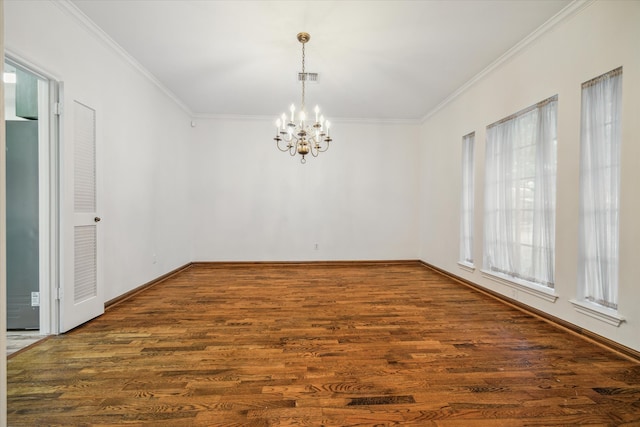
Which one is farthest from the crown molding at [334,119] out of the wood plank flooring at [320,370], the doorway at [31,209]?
the wood plank flooring at [320,370]

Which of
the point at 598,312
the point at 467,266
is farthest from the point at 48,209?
the point at 467,266

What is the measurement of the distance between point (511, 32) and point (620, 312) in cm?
299

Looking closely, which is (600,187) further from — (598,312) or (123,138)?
(123,138)

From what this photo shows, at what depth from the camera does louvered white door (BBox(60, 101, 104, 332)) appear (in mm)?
2660

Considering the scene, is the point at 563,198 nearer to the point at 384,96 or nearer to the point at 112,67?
the point at 384,96

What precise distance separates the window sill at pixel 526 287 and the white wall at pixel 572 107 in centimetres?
6

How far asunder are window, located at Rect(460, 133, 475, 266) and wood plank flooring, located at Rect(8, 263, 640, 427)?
4.20 feet

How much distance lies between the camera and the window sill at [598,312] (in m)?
2.29

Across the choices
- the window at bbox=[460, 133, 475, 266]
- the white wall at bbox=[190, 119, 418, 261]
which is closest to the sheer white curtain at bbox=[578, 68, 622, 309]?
the window at bbox=[460, 133, 475, 266]

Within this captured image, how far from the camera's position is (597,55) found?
250 centimetres

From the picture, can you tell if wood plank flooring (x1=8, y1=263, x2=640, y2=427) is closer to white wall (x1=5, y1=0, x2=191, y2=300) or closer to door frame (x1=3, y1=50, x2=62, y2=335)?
door frame (x1=3, y1=50, x2=62, y2=335)

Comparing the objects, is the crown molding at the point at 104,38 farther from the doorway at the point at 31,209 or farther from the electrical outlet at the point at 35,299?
the electrical outlet at the point at 35,299

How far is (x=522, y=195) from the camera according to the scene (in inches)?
135

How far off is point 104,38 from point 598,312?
18.9ft
